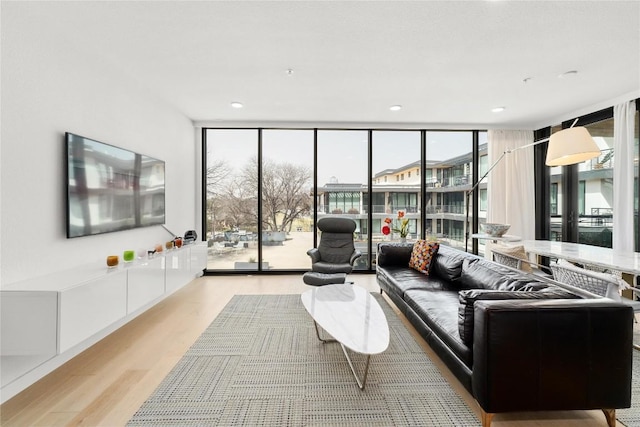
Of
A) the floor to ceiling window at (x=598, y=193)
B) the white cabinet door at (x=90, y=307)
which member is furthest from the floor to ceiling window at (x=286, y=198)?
the floor to ceiling window at (x=598, y=193)

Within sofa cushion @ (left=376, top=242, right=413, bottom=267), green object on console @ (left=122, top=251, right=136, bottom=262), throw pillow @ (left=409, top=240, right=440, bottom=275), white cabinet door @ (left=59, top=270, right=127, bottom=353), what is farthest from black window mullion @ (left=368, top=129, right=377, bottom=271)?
white cabinet door @ (left=59, top=270, right=127, bottom=353)

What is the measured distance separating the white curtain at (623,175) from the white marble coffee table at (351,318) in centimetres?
350

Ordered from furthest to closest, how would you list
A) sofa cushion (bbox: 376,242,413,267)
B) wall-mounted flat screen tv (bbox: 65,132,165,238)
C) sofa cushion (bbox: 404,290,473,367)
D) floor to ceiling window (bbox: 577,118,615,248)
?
floor to ceiling window (bbox: 577,118,615,248), sofa cushion (bbox: 376,242,413,267), wall-mounted flat screen tv (bbox: 65,132,165,238), sofa cushion (bbox: 404,290,473,367)

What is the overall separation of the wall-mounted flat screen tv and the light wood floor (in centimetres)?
102

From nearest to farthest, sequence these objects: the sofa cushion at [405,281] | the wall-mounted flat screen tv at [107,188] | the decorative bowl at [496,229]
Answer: the wall-mounted flat screen tv at [107,188] → the sofa cushion at [405,281] → the decorative bowl at [496,229]

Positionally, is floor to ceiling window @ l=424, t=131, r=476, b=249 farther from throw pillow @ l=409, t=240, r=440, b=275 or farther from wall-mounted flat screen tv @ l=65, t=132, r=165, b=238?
wall-mounted flat screen tv @ l=65, t=132, r=165, b=238

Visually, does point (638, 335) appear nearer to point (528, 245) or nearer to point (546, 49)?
point (528, 245)

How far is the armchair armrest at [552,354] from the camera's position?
1.59 m

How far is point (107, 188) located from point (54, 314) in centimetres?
133

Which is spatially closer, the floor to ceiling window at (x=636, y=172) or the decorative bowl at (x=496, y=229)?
the decorative bowl at (x=496, y=229)

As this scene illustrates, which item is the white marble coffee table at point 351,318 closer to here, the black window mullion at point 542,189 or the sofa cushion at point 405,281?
the sofa cushion at point 405,281

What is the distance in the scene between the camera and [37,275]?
2135 millimetres

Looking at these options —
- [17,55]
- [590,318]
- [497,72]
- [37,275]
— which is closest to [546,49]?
[497,72]

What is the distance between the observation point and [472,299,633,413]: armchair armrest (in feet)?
5.21
